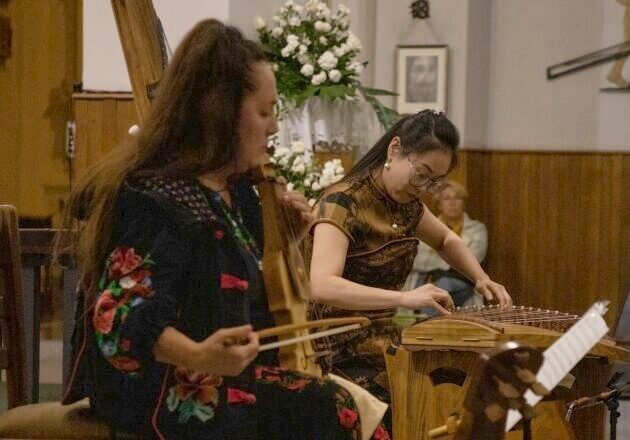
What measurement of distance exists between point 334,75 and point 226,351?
4.52m

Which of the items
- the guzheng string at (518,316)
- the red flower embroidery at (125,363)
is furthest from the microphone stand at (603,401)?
the red flower embroidery at (125,363)

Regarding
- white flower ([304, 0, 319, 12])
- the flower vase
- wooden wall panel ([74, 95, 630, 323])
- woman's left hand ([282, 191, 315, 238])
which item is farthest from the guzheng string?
wooden wall panel ([74, 95, 630, 323])

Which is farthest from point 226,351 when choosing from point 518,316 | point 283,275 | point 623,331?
point 623,331

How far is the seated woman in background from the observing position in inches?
271

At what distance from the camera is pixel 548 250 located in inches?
310

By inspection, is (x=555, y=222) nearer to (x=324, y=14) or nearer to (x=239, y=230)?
(x=324, y=14)

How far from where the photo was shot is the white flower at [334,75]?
6.30m

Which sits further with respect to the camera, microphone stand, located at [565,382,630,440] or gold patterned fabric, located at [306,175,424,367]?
gold patterned fabric, located at [306,175,424,367]

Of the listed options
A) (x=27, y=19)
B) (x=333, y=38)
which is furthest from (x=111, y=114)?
(x=27, y=19)

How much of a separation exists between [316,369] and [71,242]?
1.90 ft

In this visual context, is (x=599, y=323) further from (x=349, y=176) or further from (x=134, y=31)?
(x=134, y=31)

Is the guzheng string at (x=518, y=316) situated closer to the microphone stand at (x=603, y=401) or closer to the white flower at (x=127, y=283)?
the microphone stand at (x=603, y=401)

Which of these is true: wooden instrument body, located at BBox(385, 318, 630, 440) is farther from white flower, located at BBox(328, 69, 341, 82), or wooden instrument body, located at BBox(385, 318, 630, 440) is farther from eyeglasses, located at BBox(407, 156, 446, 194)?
white flower, located at BBox(328, 69, 341, 82)

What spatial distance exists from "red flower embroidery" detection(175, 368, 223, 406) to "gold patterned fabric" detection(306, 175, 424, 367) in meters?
1.21
